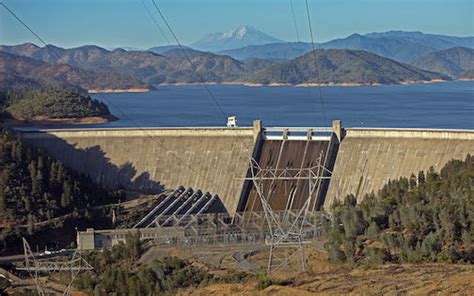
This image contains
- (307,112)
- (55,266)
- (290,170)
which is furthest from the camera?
(307,112)

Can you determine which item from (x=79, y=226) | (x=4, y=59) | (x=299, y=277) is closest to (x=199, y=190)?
(x=79, y=226)

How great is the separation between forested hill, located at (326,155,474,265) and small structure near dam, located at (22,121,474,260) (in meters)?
1.86

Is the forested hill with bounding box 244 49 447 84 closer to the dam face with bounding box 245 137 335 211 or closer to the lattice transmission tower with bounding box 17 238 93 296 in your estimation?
the dam face with bounding box 245 137 335 211

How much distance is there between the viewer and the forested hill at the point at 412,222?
74.8ft

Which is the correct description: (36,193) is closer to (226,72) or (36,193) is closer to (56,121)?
(56,121)

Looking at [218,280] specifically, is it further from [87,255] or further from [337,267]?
[87,255]

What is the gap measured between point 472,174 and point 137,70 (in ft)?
554

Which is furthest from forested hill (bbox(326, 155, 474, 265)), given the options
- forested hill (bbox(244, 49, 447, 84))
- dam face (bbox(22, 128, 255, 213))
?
forested hill (bbox(244, 49, 447, 84))

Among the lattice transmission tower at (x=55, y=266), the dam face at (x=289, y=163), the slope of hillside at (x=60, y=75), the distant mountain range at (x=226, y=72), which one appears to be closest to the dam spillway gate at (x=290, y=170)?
the dam face at (x=289, y=163)

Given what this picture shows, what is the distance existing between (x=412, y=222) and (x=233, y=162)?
530 inches

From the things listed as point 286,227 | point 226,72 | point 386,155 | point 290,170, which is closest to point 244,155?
point 290,170

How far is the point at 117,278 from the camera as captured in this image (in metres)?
22.6

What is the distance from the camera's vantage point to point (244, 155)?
38.1 metres

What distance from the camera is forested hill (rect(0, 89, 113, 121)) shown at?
230 feet
